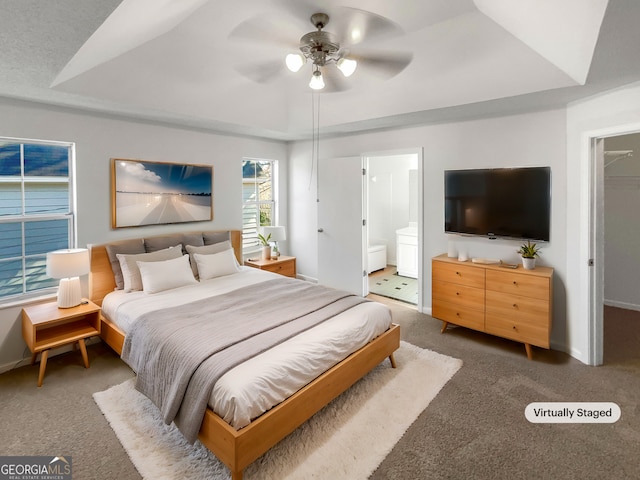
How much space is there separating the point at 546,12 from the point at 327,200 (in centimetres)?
334

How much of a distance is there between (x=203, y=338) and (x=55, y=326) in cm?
187

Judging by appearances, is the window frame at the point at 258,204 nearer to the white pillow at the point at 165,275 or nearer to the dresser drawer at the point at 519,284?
the white pillow at the point at 165,275

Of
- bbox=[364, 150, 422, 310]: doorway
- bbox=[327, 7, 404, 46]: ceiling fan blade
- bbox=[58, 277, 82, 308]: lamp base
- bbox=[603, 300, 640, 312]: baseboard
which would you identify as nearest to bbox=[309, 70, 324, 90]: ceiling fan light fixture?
bbox=[327, 7, 404, 46]: ceiling fan blade

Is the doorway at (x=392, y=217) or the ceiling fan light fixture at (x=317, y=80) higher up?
the ceiling fan light fixture at (x=317, y=80)

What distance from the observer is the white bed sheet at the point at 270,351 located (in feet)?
5.86

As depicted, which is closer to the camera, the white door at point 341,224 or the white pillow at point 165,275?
the white pillow at point 165,275

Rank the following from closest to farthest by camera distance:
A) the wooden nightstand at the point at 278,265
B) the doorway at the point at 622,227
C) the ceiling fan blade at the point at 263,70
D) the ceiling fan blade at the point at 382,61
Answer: the ceiling fan blade at the point at 382,61 < the ceiling fan blade at the point at 263,70 < the doorway at the point at 622,227 < the wooden nightstand at the point at 278,265

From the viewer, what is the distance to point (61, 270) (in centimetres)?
283

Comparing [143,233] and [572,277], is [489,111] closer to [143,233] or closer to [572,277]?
[572,277]

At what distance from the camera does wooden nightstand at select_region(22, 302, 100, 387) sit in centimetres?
272

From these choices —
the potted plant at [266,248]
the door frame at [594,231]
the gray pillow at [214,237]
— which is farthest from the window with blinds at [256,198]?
the door frame at [594,231]

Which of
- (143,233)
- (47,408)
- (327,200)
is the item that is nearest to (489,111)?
(327,200)

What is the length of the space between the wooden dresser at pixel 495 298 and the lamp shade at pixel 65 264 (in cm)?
344

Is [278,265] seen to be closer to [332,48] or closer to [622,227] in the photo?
[332,48]
